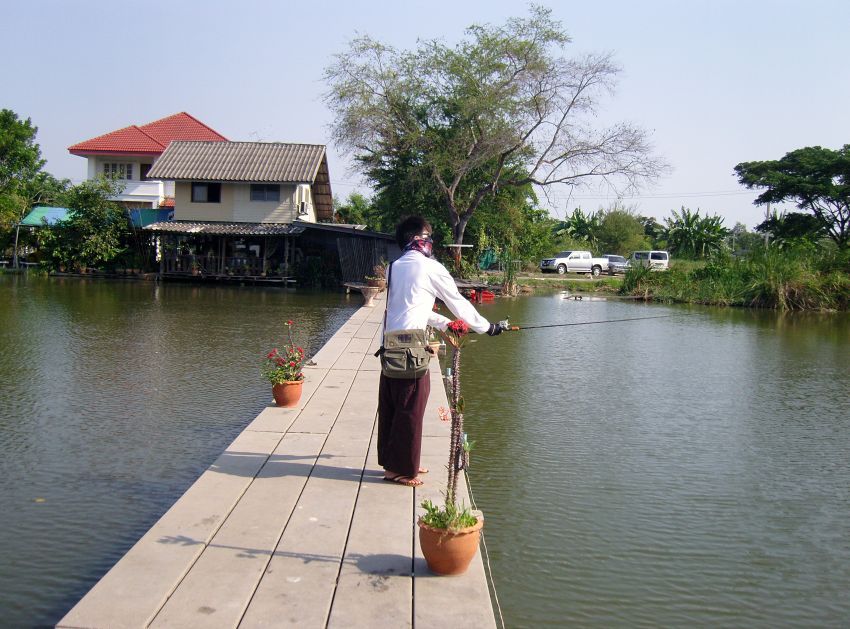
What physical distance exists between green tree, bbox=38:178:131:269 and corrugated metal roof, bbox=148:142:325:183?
218cm

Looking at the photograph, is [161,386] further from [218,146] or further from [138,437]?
→ [218,146]

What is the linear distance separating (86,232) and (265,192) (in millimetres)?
6365

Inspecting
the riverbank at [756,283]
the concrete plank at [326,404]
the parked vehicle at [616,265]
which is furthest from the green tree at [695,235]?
the concrete plank at [326,404]

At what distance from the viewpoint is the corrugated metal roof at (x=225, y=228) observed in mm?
27766

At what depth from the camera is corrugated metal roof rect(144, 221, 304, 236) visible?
1093 inches

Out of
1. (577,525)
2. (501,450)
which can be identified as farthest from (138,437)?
(577,525)

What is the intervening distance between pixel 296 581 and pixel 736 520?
329cm

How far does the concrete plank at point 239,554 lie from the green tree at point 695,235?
39195 millimetres

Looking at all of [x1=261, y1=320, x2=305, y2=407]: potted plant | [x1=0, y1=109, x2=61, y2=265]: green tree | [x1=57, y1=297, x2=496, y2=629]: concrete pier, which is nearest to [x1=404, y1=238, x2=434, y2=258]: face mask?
[x1=57, y1=297, x2=496, y2=629]: concrete pier

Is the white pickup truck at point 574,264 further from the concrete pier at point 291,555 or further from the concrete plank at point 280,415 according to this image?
the concrete pier at point 291,555

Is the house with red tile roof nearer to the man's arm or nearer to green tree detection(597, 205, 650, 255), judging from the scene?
green tree detection(597, 205, 650, 255)

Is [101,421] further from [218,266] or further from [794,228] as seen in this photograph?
[794,228]

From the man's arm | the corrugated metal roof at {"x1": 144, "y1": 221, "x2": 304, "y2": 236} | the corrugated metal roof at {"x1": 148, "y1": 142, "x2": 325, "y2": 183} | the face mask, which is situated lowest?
the man's arm

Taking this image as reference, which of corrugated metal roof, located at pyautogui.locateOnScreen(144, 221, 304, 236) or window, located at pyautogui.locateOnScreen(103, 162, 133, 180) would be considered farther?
window, located at pyautogui.locateOnScreen(103, 162, 133, 180)
